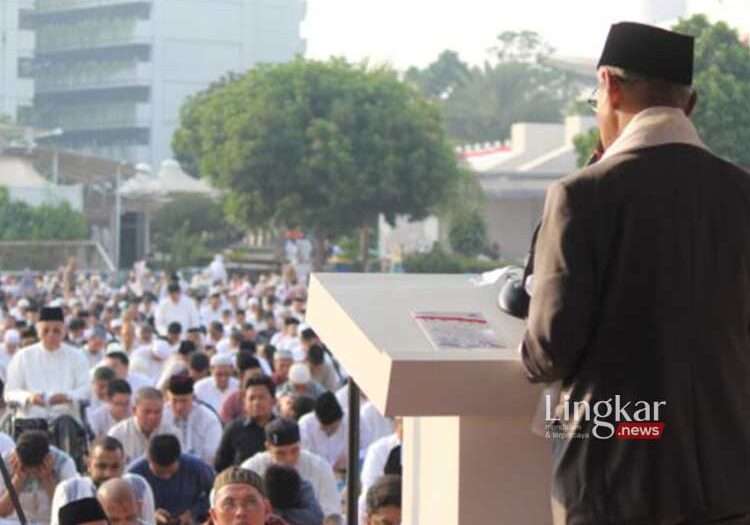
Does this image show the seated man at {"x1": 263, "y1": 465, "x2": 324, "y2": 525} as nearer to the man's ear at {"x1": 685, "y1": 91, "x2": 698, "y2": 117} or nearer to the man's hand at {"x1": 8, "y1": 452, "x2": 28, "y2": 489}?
the man's hand at {"x1": 8, "y1": 452, "x2": 28, "y2": 489}

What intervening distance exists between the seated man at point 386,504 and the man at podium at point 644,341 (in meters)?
3.61

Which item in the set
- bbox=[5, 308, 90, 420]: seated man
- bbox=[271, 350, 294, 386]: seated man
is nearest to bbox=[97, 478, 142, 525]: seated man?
bbox=[5, 308, 90, 420]: seated man

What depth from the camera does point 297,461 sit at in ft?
28.8

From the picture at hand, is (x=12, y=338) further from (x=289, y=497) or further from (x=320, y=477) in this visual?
(x=289, y=497)

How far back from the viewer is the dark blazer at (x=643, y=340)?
109 inches

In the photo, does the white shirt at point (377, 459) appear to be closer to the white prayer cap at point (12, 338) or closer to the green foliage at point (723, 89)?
the green foliage at point (723, 89)

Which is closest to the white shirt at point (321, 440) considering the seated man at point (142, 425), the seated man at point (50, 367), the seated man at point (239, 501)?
the seated man at point (142, 425)

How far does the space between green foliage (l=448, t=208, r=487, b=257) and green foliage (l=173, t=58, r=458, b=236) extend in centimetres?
565

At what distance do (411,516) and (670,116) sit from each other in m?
0.98

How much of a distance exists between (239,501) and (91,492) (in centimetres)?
166

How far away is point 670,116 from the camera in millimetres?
2920

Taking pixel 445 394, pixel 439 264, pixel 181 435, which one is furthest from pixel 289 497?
pixel 439 264

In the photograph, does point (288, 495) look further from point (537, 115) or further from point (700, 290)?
point (537, 115)

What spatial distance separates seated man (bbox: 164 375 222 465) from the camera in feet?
35.1
